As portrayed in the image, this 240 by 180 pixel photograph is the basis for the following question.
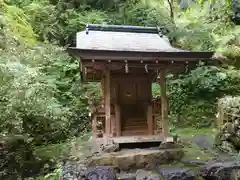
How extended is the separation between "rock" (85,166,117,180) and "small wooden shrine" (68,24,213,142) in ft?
3.52

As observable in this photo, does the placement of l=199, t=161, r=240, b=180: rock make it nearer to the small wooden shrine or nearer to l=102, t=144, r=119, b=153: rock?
the small wooden shrine

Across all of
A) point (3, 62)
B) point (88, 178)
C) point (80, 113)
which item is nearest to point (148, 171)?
point (88, 178)

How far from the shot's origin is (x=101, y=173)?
5.45 m

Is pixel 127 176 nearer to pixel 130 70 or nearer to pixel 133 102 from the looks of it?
pixel 133 102

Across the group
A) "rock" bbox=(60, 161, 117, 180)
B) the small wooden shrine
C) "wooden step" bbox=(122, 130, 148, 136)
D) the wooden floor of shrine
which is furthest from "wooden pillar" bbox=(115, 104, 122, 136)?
"rock" bbox=(60, 161, 117, 180)

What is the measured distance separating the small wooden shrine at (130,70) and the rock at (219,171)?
51.6 inches

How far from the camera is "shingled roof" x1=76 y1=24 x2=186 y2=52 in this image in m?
6.49

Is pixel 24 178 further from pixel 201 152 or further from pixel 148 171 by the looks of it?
pixel 201 152

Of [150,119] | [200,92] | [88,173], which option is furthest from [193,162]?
[200,92]

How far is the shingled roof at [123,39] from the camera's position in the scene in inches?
255

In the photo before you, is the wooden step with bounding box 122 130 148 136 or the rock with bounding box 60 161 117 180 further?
the wooden step with bounding box 122 130 148 136

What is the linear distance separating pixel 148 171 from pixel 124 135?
1.49 meters

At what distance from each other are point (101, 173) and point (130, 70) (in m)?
2.79

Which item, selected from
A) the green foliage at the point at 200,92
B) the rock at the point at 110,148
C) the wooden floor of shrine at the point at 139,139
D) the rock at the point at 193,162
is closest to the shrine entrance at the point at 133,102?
the wooden floor of shrine at the point at 139,139
